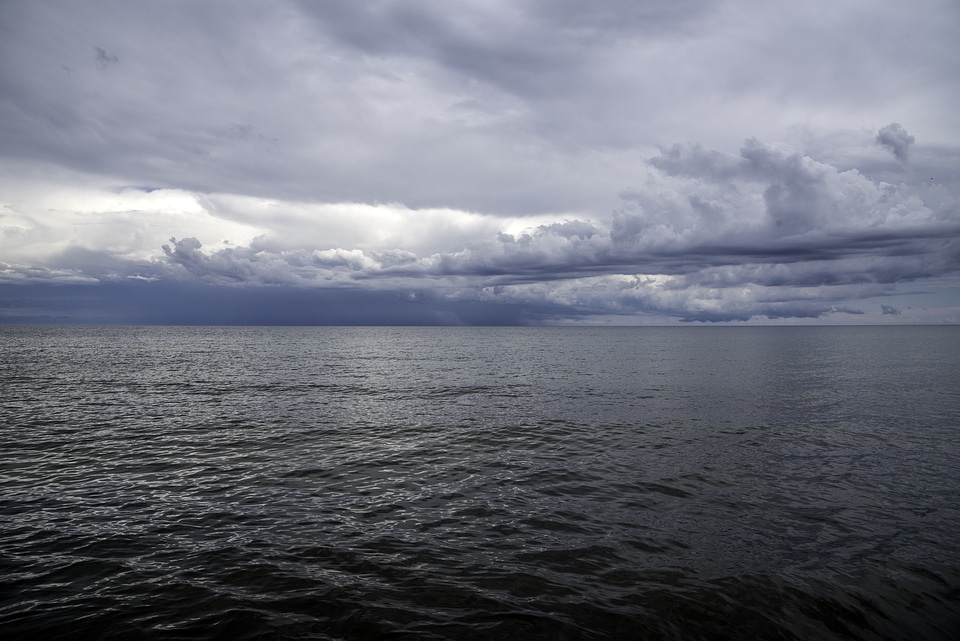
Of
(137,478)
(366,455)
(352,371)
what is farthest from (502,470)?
(352,371)

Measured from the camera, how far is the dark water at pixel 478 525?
1142 centimetres

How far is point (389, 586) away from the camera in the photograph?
41.4 ft

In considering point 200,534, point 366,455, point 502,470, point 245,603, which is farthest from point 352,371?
point 245,603

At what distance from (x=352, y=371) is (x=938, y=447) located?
64.0 metres

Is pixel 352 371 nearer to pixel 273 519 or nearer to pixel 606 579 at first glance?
pixel 273 519

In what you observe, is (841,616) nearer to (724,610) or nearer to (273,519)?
(724,610)

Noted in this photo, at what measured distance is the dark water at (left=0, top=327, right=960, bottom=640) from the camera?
1142cm

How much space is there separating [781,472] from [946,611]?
11642mm

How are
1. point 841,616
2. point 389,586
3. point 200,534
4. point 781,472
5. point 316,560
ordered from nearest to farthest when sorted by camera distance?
1. point 841,616
2. point 389,586
3. point 316,560
4. point 200,534
5. point 781,472

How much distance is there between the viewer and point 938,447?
27922 millimetres

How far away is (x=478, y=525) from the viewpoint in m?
16.6

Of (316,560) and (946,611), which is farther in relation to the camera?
(316,560)

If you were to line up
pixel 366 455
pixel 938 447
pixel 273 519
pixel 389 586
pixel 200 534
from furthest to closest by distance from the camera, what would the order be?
pixel 938 447 → pixel 366 455 → pixel 273 519 → pixel 200 534 → pixel 389 586

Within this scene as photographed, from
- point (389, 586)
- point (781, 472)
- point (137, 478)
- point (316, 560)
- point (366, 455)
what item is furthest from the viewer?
point (366, 455)
